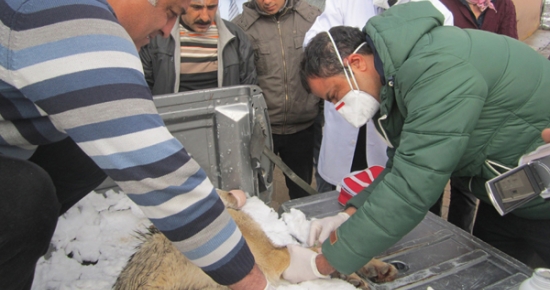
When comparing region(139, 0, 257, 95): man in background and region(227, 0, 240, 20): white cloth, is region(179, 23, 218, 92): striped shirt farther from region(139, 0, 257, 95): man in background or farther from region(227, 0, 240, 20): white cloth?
region(227, 0, 240, 20): white cloth

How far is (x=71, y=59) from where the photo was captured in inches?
38.2

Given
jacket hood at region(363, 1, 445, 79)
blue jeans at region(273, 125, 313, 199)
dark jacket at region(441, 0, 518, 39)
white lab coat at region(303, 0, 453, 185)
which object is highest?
jacket hood at region(363, 1, 445, 79)

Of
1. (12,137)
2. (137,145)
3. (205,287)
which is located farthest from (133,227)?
(137,145)

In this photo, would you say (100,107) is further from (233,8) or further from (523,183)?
(233,8)

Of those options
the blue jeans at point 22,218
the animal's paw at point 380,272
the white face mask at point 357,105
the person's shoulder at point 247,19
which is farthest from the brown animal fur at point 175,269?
the person's shoulder at point 247,19

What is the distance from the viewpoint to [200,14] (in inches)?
107

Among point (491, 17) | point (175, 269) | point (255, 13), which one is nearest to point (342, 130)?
point (255, 13)

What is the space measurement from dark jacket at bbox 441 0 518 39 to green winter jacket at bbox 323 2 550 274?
1.38 metres

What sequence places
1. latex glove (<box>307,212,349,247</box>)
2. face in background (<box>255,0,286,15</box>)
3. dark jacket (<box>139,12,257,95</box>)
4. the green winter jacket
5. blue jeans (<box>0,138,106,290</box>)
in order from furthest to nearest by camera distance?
1. face in background (<box>255,0,286,15</box>)
2. dark jacket (<box>139,12,257,95</box>)
3. latex glove (<box>307,212,349,247</box>)
4. the green winter jacket
5. blue jeans (<box>0,138,106,290</box>)

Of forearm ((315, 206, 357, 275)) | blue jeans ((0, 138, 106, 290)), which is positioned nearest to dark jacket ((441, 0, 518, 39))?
forearm ((315, 206, 357, 275))

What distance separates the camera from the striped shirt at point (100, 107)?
0.96m

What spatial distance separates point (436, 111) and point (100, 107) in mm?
1038

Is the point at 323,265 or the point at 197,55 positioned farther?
the point at 197,55

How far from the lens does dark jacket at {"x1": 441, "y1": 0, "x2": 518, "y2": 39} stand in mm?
2971
